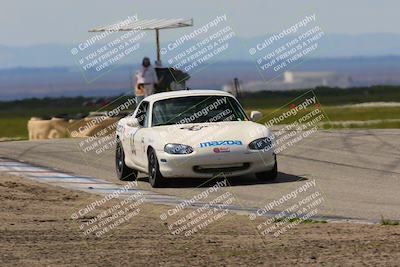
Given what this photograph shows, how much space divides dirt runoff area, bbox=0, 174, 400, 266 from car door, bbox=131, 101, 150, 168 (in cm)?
392

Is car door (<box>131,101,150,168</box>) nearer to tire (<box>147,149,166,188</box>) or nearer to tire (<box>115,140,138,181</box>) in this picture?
tire (<box>147,149,166,188</box>)

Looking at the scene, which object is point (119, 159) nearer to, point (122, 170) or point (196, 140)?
point (122, 170)

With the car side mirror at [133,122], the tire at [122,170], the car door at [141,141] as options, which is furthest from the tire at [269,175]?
the tire at [122,170]

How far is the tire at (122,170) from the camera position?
17250mm

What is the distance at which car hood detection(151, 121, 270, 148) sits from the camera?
15516mm

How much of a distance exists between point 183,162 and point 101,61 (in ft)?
34.1

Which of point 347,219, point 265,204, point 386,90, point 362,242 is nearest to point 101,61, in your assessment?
point 265,204

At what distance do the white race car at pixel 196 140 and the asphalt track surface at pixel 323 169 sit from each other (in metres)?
0.28

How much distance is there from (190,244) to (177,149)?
5604 mm

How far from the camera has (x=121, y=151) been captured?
17469mm

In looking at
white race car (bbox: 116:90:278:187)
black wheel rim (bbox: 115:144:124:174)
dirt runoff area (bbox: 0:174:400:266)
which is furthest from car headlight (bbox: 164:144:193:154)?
dirt runoff area (bbox: 0:174:400:266)

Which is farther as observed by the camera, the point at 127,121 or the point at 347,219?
the point at 127,121

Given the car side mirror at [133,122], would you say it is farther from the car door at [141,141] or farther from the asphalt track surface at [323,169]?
the asphalt track surface at [323,169]

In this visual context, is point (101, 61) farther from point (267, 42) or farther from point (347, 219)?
point (347, 219)
